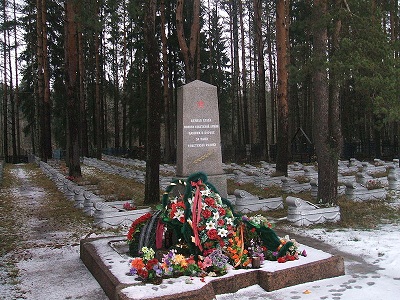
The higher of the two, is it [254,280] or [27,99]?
[27,99]

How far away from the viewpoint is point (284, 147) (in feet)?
56.5

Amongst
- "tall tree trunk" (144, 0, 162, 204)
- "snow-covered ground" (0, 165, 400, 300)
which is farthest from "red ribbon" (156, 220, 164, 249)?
"tall tree trunk" (144, 0, 162, 204)

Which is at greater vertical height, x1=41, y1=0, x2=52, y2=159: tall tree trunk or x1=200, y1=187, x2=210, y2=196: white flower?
x1=41, y1=0, x2=52, y2=159: tall tree trunk

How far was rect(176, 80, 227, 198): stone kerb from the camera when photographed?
24.1 feet

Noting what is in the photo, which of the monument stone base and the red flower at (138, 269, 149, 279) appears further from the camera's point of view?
the monument stone base

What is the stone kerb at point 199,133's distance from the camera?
7.36 m

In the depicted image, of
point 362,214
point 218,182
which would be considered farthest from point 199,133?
point 362,214

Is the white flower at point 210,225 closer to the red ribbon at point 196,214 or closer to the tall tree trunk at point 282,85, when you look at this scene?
the red ribbon at point 196,214

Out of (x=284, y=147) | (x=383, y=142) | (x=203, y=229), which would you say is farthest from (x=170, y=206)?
(x=383, y=142)

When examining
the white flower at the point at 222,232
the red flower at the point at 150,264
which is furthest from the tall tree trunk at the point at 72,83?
the red flower at the point at 150,264

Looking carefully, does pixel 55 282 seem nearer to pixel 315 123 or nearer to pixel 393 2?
pixel 315 123

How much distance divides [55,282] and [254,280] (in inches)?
105

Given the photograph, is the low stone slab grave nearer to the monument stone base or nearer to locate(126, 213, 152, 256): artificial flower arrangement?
locate(126, 213, 152, 256): artificial flower arrangement

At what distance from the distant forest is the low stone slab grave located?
12.9 feet
